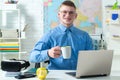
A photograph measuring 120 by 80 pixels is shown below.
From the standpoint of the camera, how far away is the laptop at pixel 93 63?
185 cm

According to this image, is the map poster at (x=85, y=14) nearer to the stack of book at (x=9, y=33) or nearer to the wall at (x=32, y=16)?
the wall at (x=32, y=16)

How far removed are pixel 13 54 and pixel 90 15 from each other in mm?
1497

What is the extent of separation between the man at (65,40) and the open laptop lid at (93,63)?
1.84 ft

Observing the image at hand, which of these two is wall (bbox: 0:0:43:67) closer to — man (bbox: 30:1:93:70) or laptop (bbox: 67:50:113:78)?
man (bbox: 30:1:93:70)

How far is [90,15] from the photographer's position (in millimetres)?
4324

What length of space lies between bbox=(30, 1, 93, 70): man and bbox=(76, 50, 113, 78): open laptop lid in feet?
1.84

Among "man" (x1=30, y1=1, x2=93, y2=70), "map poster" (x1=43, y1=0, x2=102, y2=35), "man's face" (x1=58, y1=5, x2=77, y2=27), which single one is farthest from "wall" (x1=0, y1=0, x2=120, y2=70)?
"man's face" (x1=58, y1=5, x2=77, y2=27)

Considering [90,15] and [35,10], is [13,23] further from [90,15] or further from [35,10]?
[90,15]

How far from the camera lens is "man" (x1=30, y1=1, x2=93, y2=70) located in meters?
2.51

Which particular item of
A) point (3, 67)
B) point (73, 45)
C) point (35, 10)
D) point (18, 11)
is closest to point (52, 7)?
point (35, 10)

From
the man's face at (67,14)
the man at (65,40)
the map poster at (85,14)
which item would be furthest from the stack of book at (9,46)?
the man's face at (67,14)

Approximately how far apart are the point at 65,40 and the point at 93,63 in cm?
74

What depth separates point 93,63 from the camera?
6.25ft

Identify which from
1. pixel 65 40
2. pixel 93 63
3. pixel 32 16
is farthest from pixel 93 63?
pixel 32 16
